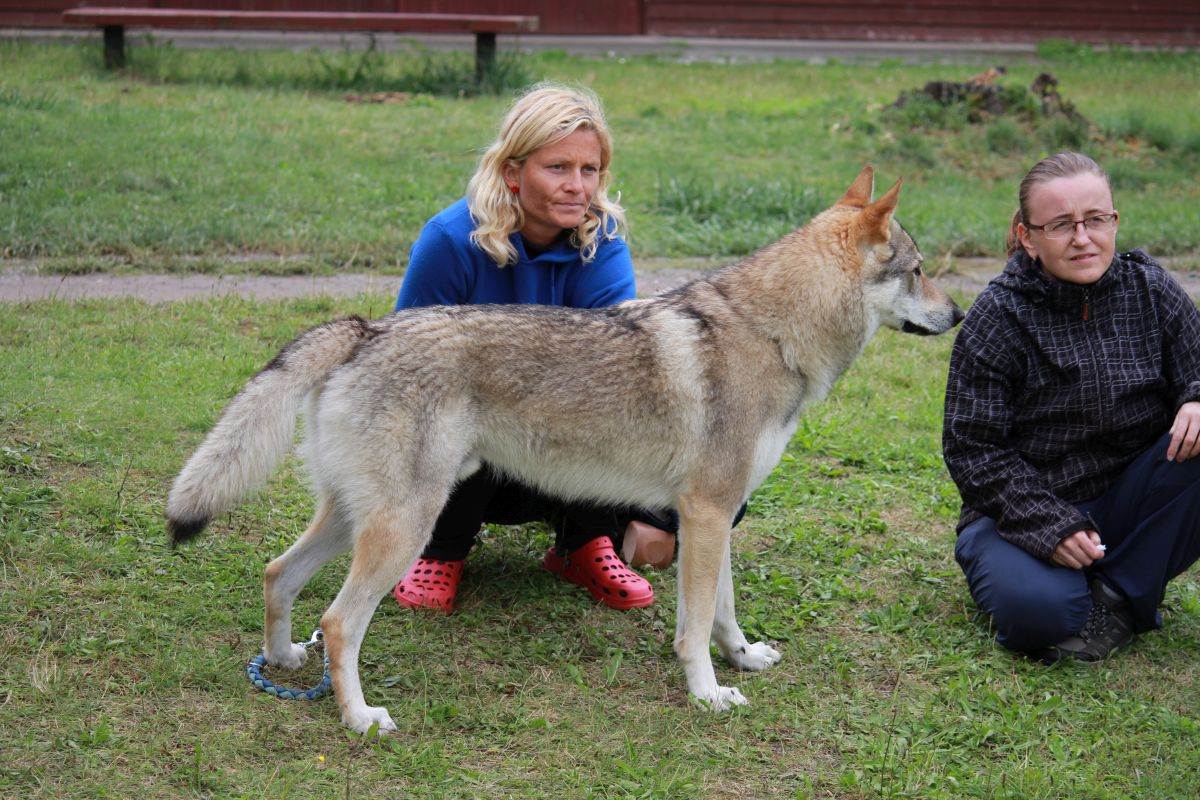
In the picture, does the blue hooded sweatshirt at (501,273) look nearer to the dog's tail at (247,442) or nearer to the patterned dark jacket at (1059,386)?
the dog's tail at (247,442)

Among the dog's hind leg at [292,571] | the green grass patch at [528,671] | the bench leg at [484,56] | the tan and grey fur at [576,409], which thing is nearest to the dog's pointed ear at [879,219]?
the tan and grey fur at [576,409]

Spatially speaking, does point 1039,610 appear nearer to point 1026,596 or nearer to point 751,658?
point 1026,596

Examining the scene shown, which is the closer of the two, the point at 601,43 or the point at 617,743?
the point at 617,743

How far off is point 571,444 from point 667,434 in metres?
0.30

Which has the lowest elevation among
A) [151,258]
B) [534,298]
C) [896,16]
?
[151,258]

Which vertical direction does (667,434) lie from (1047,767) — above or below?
above

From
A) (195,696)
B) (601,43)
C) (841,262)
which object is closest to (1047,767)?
(841,262)

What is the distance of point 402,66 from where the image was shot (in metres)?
16.1

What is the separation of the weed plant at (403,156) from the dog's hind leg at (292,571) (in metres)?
4.53

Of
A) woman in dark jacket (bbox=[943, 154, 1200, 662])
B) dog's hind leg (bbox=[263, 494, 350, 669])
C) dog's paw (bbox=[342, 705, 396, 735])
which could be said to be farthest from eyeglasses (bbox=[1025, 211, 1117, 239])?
dog's paw (bbox=[342, 705, 396, 735])

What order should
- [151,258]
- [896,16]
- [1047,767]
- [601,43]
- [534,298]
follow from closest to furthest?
[1047,767] < [534,298] < [151,258] < [601,43] < [896,16]

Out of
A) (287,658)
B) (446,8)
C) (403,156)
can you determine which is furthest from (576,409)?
(446,8)

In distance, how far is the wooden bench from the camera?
545 inches

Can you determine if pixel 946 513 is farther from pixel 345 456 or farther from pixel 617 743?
pixel 345 456
